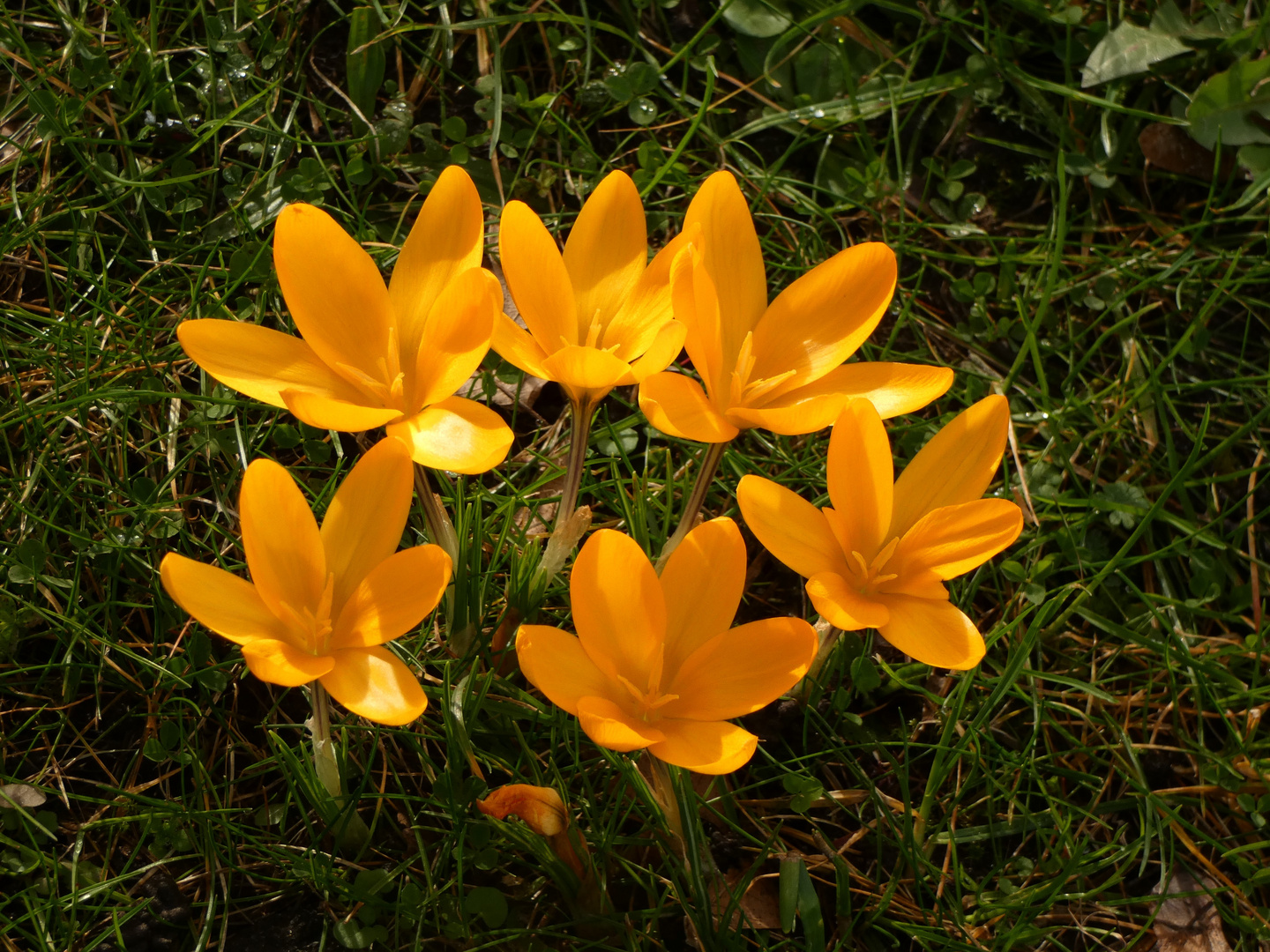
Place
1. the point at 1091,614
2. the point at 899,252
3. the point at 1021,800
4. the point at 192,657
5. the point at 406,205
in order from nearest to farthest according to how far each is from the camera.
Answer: the point at 192,657, the point at 1021,800, the point at 1091,614, the point at 406,205, the point at 899,252

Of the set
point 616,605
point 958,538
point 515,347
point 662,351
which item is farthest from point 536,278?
point 958,538

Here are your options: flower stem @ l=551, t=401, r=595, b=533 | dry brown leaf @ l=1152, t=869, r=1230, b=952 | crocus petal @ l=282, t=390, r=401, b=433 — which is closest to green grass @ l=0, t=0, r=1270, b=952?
dry brown leaf @ l=1152, t=869, r=1230, b=952

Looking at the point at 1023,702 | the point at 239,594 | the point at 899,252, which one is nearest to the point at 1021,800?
the point at 1023,702

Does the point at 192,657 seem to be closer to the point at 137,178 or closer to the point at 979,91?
the point at 137,178

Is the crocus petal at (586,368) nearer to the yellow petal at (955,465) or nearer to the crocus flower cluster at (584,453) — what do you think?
the crocus flower cluster at (584,453)

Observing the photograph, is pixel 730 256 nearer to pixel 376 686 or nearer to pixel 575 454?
pixel 575 454

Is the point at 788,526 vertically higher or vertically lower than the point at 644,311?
lower

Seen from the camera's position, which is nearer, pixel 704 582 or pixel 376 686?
pixel 376 686
